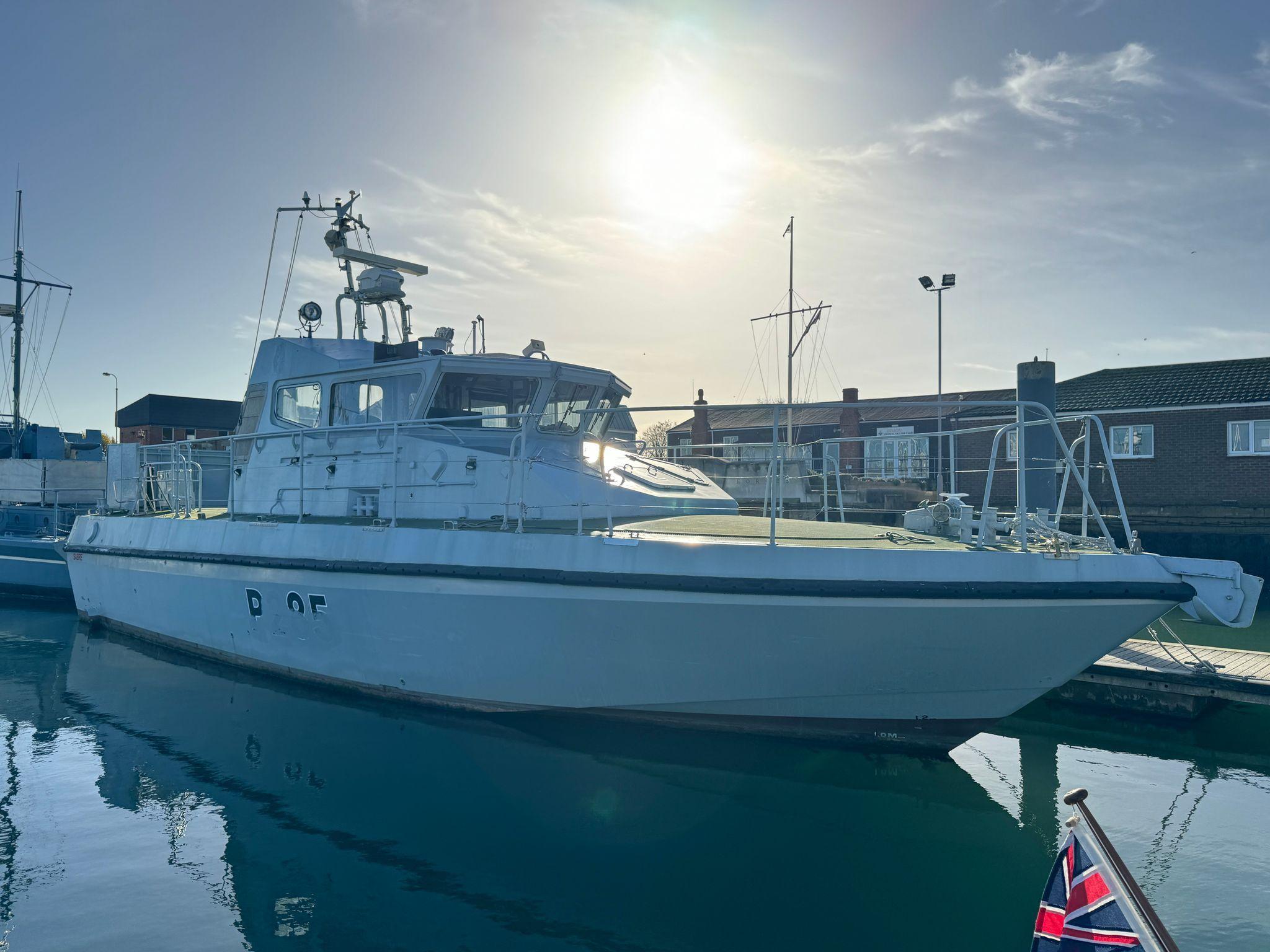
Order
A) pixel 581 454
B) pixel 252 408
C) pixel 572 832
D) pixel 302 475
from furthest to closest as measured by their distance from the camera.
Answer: pixel 252 408 → pixel 302 475 → pixel 581 454 → pixel 572 832

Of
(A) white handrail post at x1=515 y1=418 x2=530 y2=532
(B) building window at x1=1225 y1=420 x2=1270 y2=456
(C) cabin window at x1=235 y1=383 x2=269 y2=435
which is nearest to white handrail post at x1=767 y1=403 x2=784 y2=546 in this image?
(A) white handrail post at x1=515 y1=418 x2=530 y2=532

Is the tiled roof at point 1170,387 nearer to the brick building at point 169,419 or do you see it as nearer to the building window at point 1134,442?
the building window at point 1134,442

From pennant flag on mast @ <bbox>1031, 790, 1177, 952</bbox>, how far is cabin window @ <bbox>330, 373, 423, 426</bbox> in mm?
6492

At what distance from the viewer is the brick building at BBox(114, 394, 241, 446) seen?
4322cm

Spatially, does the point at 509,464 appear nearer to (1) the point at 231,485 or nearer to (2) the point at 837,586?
(2) the point at 837,586

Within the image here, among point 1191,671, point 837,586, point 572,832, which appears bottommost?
point 572,832

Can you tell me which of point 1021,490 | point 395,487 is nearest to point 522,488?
point 395,487

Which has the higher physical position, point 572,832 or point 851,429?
point 851,429

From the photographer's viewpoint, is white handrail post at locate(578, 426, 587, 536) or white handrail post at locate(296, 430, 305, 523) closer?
white handrail post at locate(578, 426, 587, 536)

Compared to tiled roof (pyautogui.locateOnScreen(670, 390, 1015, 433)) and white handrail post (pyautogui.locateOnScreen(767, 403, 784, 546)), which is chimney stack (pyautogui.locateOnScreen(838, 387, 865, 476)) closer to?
tiled roof (pyautogui.locateOnScreen(670, 390, 1015, 433))

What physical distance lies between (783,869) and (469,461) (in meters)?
4.19

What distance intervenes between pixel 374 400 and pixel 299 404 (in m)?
1.20

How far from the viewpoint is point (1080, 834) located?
2.54 m

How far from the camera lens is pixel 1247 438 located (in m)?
17.9
